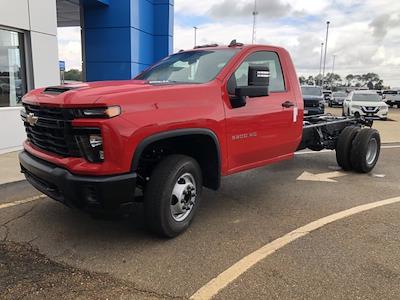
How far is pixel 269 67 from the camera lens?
5.41 m

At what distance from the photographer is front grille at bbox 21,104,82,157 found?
353 centimetres

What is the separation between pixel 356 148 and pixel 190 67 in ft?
12.8

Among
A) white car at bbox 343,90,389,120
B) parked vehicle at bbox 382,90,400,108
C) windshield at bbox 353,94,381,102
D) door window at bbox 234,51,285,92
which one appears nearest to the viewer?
door window at bbox 234,51,285,92

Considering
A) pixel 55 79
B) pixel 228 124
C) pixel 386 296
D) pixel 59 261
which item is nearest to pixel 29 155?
pixel 59 261

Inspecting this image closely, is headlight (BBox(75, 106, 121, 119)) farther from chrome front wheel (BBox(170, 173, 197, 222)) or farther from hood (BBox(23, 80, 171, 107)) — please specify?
chrome front wheel (BBox(170, 173, 197, 222))

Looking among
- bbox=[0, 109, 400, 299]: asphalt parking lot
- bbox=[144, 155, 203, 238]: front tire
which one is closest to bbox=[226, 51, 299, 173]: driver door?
bbox=[144, 155, 203, 238]: front tire

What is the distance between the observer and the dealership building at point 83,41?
8.88 m

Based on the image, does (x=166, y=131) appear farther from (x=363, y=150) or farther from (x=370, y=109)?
(x=370, y=109)

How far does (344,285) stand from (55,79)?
8.62 m

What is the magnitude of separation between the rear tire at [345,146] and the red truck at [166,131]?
2.17 m

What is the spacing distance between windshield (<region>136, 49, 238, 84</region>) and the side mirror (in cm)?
40

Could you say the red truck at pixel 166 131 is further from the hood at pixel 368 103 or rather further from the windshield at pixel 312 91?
the hood at pixel 368 103

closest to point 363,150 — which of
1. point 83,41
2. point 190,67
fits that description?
point 190,67

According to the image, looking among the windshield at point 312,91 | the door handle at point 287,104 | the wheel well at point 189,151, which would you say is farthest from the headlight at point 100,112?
the windshield at point 312,91
